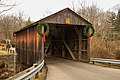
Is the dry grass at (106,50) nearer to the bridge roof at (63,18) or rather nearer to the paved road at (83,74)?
the bridge roof at (63,18)

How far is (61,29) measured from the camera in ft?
65.1

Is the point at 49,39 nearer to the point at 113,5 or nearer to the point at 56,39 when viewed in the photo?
the point at 56,39

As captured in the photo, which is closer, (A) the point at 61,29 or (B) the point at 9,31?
(A) the point at 61,29

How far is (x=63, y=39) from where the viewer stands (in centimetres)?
1914

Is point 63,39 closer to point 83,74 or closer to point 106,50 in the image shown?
point 106,50

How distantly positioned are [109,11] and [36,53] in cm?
3308

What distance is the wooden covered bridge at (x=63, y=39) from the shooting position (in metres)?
13.7

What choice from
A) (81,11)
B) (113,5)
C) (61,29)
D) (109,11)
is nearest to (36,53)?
(61,29)

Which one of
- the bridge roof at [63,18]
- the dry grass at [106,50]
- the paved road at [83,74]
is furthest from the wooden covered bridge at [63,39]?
the paved road at [83,74]

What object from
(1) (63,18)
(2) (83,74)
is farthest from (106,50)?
(2) (83,74)

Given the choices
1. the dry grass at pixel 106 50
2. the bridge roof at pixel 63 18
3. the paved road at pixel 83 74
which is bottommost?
the paved road at pixel 83 74

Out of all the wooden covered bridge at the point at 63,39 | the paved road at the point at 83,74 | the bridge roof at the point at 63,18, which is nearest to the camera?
the paved road at the point at 83,74

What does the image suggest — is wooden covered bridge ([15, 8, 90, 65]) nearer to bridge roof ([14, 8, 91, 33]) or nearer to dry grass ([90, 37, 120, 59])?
bridge roof ([14, 8, 91, 33])

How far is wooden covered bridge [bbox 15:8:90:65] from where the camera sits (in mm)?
13712
